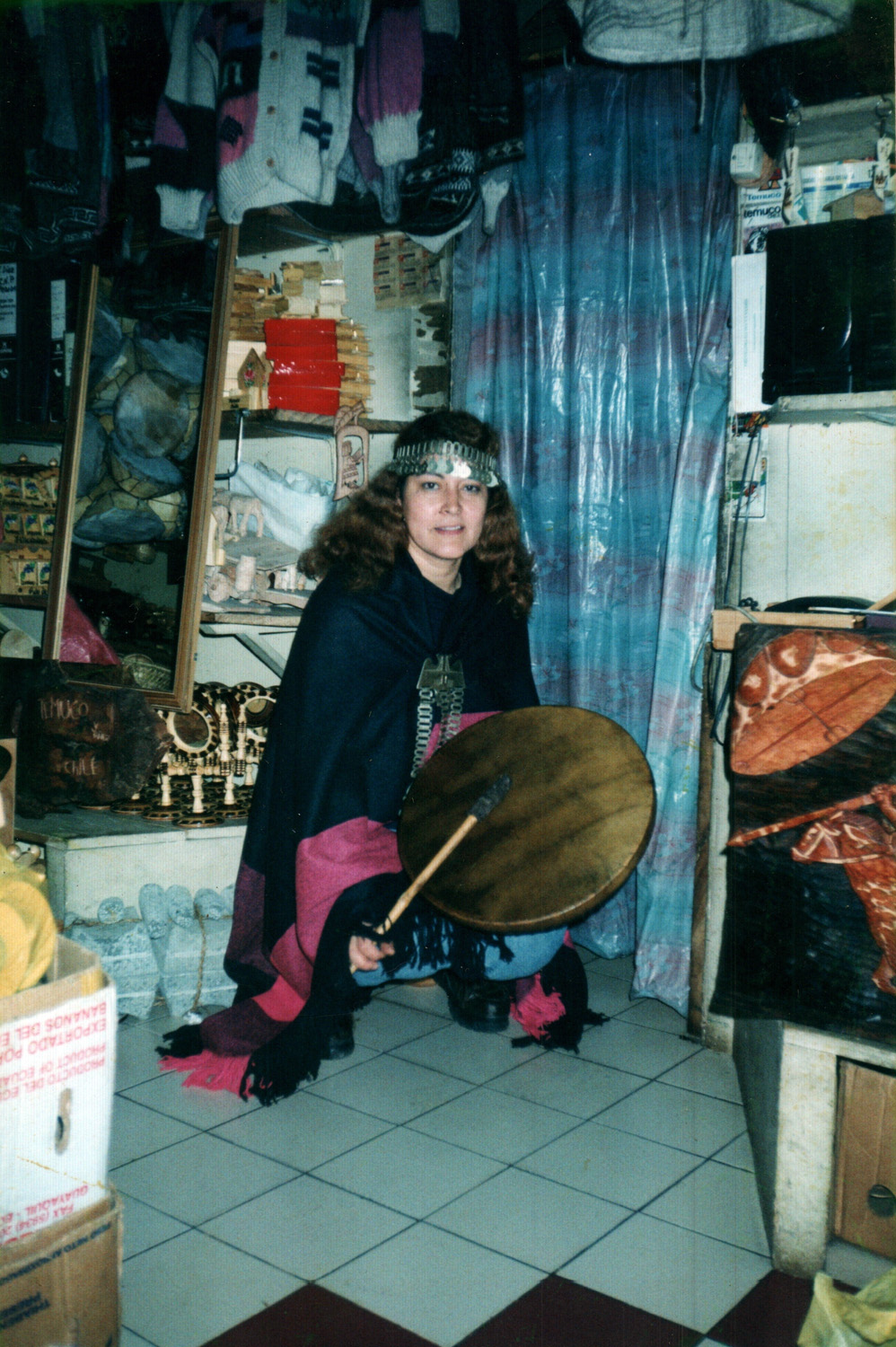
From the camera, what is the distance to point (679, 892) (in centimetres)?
280

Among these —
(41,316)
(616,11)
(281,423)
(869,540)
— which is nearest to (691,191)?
(616,11)

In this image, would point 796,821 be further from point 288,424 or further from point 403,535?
point 288,424

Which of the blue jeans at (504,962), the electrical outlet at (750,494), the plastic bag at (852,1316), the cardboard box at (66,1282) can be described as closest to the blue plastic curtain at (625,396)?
the electrical outlet at (750,494)

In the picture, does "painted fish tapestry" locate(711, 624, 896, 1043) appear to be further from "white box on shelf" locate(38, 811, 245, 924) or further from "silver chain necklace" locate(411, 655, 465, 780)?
"white box on shelf" locate(38, 811, 245, 924)

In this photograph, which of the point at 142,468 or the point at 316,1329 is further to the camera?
the point at 142,468

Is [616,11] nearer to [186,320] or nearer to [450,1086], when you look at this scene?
[186,320]

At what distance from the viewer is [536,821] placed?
1.92 metres

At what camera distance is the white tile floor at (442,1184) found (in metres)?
1.66

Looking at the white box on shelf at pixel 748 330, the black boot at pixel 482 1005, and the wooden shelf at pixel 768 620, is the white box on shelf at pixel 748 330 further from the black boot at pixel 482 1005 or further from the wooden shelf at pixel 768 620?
the black boot at pixel 482 1005

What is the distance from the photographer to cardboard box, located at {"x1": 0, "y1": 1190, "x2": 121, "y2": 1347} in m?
1.20

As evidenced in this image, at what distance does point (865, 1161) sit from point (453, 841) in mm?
891

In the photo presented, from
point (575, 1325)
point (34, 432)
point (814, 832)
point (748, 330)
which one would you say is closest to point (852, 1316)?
point (575, 1325)

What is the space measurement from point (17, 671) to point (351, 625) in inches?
55.2

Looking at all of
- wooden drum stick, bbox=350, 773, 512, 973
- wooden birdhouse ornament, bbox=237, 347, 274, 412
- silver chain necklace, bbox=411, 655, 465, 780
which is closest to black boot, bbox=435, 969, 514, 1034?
silver chain necklace, bbox=411, 655, 465, 780
